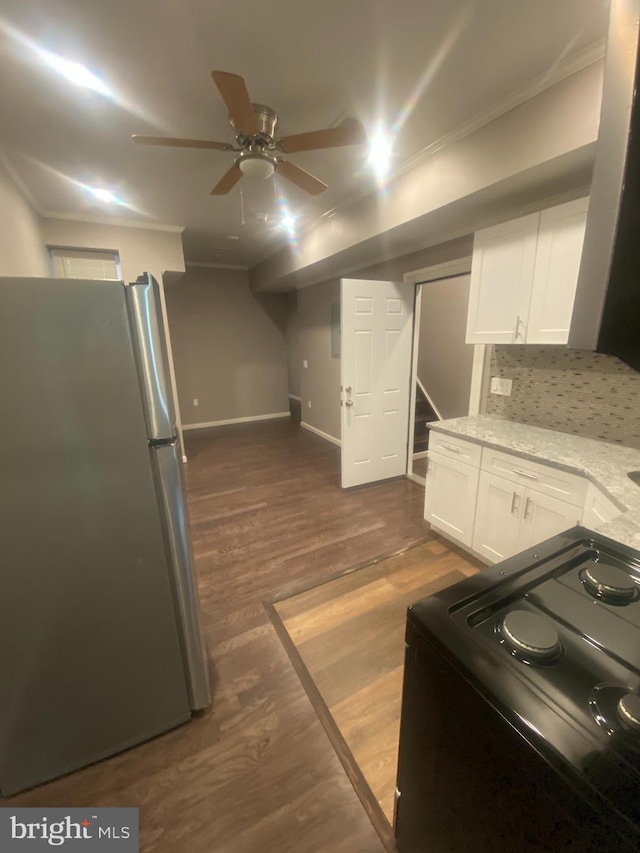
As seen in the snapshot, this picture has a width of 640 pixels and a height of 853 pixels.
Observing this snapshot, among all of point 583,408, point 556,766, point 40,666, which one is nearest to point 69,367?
point 40,666

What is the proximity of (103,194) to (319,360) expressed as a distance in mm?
3035

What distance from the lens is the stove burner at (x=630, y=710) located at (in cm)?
49

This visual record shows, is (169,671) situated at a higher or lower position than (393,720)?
higher

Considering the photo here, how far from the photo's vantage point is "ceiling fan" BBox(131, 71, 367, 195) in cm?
156

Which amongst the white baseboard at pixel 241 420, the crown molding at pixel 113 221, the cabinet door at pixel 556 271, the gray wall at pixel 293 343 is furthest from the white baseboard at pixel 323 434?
the crown molding at pixel 113 221

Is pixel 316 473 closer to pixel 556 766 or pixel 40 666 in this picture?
pixel 40 666

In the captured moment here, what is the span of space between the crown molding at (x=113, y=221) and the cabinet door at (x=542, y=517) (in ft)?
13.7

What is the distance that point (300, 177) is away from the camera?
2223 millimetres

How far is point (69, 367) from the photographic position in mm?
1002

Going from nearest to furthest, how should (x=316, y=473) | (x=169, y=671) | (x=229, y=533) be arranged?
(x=169, y=671)
(x=229, y=533)
(x=316, y=473)

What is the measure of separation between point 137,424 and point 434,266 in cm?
289

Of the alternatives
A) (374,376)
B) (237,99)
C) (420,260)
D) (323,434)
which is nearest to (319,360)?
(323,434)

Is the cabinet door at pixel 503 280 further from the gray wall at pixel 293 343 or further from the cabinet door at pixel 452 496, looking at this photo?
the gray wall at pixel 293 343

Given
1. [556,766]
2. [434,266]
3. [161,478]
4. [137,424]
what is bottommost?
[556,766]
